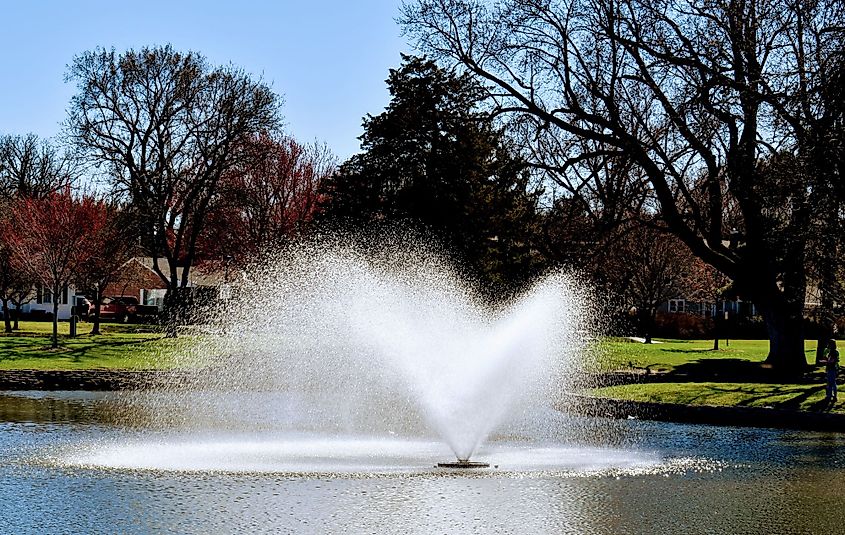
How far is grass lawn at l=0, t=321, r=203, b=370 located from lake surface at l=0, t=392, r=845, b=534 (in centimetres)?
1205

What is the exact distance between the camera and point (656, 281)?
54812 millimetres

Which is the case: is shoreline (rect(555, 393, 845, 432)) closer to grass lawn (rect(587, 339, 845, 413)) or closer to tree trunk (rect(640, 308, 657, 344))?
grass lawn (rect(587, 339, 845, 413))

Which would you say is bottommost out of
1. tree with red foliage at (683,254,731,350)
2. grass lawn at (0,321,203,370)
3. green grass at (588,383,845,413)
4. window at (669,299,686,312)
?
green grass at (588,383,845,413)

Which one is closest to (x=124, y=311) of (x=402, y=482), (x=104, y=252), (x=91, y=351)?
(x=104, y=252)

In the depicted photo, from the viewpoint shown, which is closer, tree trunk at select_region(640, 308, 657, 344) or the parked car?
tree trunk at select_region(640, 308, 657, 344)

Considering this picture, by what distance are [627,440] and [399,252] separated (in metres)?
22.4

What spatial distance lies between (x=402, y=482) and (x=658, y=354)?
93.7ft

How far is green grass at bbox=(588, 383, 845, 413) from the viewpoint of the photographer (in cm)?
2434

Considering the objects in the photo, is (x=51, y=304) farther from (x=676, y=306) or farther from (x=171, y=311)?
(x=676, y=306)

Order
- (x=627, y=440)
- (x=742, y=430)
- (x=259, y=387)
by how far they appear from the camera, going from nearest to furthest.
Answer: (x=627, y=440) → (x=742, y=430) → (x=259, y=387)

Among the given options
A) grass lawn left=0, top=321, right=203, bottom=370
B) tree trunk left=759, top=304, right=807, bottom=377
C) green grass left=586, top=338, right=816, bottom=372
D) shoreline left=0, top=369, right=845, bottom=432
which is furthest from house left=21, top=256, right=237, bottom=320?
tree trunk left=759, top=304, right=807, bottom=377

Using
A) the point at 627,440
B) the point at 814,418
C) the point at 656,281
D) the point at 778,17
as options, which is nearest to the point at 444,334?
the point at 627,440

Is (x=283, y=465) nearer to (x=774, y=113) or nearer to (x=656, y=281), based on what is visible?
(x=774, y=113)

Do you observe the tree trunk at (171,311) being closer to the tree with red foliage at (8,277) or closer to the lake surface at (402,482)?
the tree with red foliage at (8,277)
